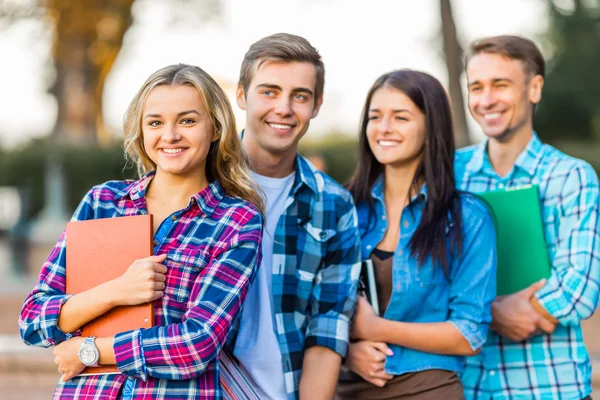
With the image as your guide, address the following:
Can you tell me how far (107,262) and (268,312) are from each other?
559mm

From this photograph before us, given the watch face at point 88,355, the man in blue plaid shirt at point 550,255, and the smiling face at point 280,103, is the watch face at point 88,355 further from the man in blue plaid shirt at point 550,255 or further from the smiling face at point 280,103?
the man in blue plaid shirt at point 550,255

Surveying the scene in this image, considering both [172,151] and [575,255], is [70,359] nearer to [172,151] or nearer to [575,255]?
[172,151]

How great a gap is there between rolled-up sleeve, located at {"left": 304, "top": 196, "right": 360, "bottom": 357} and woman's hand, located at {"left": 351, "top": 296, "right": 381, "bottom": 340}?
5 cm

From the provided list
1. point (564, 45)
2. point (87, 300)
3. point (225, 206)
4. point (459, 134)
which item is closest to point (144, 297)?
point (87, 300)

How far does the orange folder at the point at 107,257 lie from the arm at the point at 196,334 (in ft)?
0.18

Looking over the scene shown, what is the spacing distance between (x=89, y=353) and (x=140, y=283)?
0.25m

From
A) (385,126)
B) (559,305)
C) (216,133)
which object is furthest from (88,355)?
(559,305)

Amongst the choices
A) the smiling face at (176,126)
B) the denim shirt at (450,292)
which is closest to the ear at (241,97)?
the smiling face at (176,126)

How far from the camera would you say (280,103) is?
2.65m

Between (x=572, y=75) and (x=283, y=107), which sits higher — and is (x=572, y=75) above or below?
above

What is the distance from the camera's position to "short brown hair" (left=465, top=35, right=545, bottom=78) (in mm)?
3197

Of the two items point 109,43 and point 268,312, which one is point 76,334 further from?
point 109,43

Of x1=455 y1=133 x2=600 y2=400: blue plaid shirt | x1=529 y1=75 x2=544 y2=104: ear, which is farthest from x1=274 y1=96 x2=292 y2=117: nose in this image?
x1=529 y1=75 x2=544 y2=104: ear

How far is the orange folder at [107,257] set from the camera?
209cm
